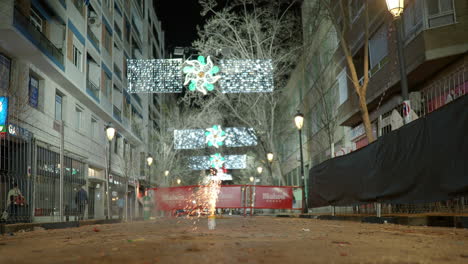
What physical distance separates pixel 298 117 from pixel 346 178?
992 centimetres

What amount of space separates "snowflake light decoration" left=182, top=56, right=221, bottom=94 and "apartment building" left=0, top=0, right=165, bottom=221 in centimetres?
597

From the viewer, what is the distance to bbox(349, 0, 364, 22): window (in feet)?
75.9

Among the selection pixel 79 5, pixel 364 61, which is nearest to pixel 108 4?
pixel 79 5

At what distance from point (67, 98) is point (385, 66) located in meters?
16.1

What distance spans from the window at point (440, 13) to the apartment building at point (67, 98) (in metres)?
12.1

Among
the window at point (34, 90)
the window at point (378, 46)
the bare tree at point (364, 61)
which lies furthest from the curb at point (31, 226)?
the window at point (378, 46)

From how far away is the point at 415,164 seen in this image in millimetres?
8469

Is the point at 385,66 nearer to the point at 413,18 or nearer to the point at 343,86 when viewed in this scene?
the point at 413,18

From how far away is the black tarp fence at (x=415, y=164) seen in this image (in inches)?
278

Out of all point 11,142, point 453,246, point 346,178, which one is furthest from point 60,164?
point 453,246

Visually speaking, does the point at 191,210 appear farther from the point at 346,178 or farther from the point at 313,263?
the point at 313,263

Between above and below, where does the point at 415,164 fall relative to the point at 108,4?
below

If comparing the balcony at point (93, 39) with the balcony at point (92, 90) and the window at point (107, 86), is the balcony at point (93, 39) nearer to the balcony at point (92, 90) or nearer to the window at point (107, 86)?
the balcony at point (92, 90)

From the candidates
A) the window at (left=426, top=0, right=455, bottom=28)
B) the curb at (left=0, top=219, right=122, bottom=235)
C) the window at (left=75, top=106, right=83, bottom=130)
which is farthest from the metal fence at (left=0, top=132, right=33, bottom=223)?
the window at (left=75, top=106, right=83, bottom=130)
